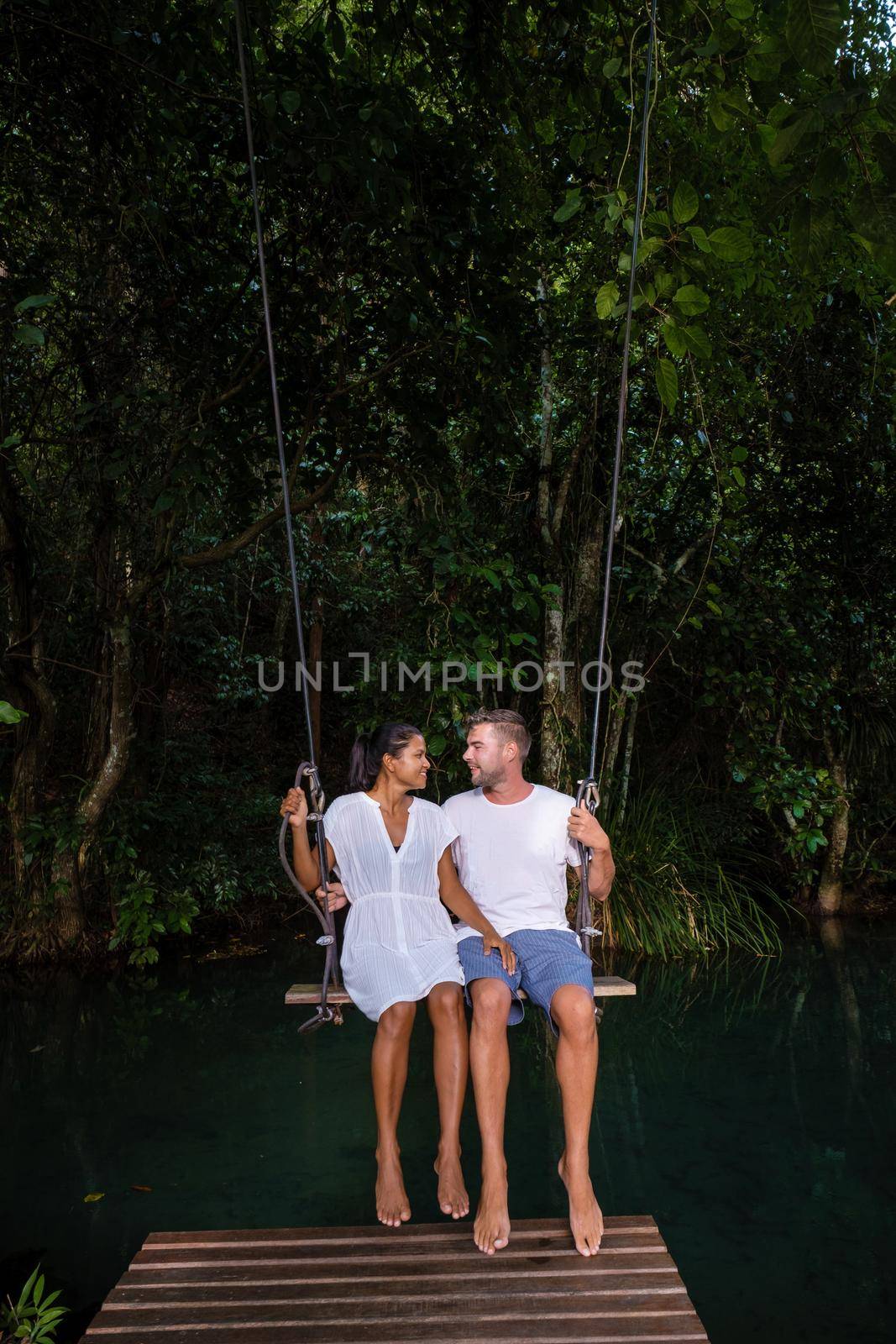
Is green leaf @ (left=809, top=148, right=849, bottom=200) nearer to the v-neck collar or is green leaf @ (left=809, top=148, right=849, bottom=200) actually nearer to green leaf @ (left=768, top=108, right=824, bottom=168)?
green leaf @ (left=768, top=108, right=824, bottom=168)

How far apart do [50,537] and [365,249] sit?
2.55 m

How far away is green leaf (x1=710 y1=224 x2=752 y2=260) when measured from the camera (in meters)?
1.88

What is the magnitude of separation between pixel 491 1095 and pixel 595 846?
0.60 metres

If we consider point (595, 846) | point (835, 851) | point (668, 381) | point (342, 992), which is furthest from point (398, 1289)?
point (835, 851)

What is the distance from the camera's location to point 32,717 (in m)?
5.77

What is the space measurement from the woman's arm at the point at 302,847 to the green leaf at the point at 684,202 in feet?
5.02

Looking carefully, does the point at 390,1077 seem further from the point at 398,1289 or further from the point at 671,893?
the point at 671,893

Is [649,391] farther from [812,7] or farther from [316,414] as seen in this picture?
[812,7]

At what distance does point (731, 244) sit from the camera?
189 centimetres

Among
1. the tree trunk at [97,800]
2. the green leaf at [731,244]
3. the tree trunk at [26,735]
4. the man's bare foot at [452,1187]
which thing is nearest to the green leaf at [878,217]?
the green leaf at [731,244]

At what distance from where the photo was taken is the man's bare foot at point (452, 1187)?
2.58m

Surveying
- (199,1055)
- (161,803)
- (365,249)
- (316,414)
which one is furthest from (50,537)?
(199,1055)

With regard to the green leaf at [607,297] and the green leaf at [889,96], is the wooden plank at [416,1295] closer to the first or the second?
the green leaf at [607,297]

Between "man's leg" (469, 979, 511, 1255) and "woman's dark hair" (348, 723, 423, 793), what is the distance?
60 centimetres
